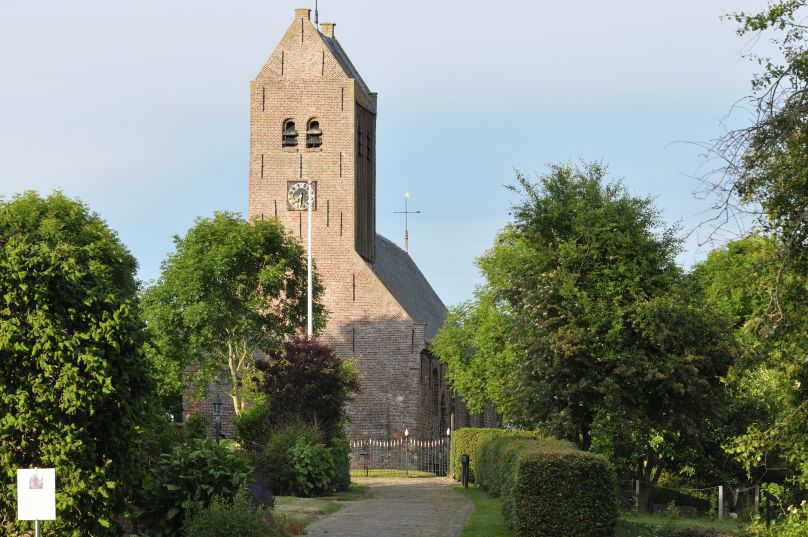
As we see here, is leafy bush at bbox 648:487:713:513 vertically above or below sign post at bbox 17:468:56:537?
below

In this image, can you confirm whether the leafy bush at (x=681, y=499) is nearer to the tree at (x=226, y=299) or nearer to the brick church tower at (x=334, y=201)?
the brick church tower at (x=334, y=201)

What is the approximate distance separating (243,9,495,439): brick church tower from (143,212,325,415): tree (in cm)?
446

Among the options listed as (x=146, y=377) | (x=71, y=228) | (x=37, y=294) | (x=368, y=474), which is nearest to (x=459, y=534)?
(x=146, y=377)

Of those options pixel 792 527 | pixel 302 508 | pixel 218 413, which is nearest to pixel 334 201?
pixel 218 413

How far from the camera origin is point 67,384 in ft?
42.2

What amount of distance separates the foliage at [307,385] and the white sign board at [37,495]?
854 inches

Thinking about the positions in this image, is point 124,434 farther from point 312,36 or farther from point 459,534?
point 312,36

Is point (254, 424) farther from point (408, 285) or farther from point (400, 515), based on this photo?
point (408, 285)

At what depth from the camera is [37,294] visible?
13.0 metres

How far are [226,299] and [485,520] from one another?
2698cm

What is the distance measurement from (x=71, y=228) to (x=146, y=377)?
35305mm

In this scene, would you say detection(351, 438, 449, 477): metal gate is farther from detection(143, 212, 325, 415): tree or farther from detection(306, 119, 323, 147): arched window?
detection(306, 119, 323, 147): arched window

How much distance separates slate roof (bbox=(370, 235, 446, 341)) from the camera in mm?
60062

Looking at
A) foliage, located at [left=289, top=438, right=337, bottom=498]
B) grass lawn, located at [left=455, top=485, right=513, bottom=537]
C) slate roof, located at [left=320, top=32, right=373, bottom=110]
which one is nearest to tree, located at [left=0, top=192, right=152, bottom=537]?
grass lawn, located at [left=455, top=485, right=513, bottom=537]
